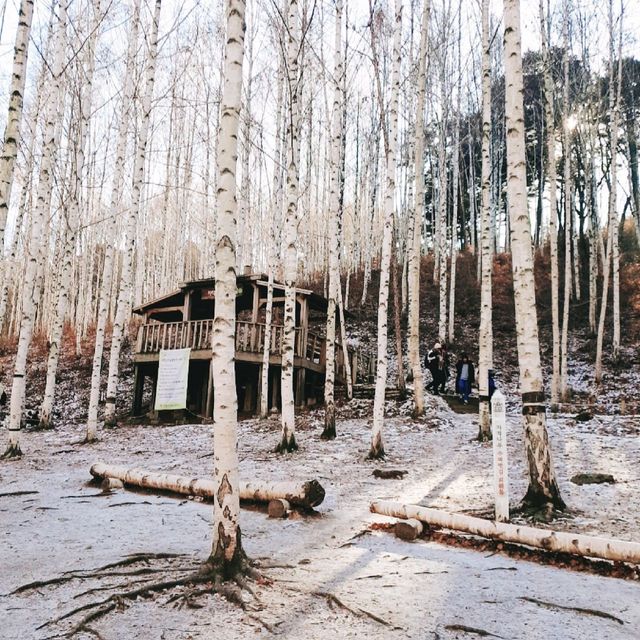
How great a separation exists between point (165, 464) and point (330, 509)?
13.8ft

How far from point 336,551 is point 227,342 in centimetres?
218

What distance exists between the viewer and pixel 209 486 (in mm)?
5941

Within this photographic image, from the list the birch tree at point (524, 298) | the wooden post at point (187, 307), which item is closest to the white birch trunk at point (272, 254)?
the wooden post at point (187, 307)

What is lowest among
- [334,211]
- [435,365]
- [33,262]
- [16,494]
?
[16,494]

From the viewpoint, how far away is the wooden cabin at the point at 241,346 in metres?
15.1

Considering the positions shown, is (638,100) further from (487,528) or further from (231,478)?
(231,478)

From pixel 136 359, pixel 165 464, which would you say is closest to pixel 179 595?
pixel 165 464

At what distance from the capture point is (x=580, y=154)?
24203 millimetres

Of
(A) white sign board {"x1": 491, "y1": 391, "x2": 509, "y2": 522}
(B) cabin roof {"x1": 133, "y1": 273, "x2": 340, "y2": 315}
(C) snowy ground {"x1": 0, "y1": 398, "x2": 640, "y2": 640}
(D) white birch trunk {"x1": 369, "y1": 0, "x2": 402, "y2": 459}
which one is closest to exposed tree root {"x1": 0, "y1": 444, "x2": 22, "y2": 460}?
(C) snowy ground {"x1": 0, "y1": 398, "x2": 640, "y2": 640}

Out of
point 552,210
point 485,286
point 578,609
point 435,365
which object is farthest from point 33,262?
point 552,210

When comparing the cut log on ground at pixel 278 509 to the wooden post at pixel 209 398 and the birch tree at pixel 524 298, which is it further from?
the wooden post at pixel 209 398

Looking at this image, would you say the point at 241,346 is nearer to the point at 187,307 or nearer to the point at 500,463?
the point at 187,307

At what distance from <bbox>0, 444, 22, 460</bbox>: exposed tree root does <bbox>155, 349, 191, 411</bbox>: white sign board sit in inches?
205

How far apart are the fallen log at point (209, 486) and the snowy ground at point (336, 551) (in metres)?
0.18
